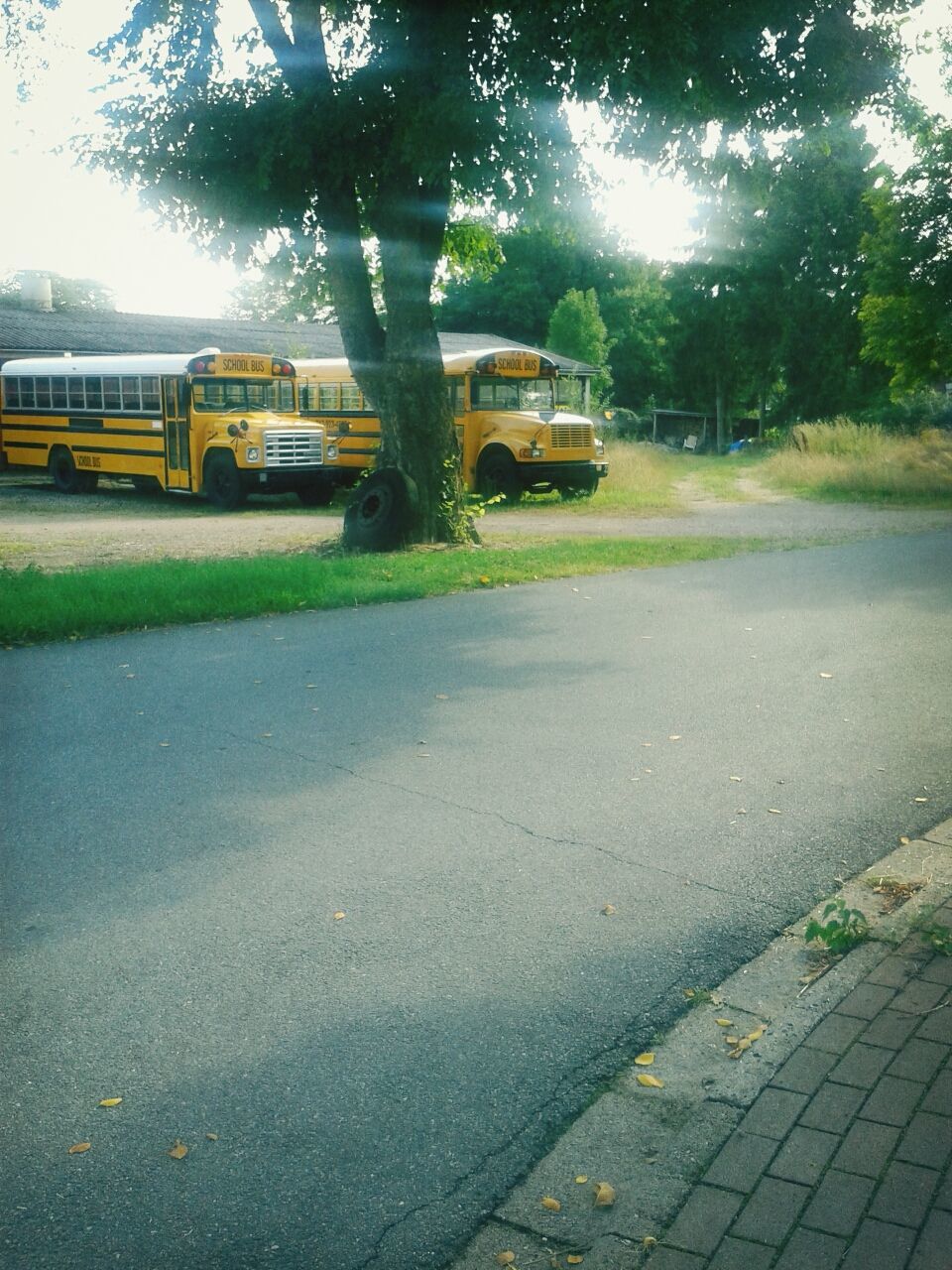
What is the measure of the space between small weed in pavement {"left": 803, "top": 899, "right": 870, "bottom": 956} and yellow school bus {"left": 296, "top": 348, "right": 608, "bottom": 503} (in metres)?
21.7

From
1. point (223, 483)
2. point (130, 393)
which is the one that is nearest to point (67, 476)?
point (130, 393)

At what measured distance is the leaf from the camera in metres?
2.91

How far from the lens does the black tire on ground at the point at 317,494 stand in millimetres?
26078

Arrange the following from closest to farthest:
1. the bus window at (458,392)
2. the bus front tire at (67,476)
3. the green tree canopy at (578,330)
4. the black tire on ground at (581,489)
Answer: the bus window at (458,392) → the black tire on ground at (581,489) → the bus front tire at (67,476) → the green tree canopy at (578,330)

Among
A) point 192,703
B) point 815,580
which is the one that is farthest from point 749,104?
point 192,703

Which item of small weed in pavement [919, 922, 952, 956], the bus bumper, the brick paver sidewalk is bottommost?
the brick paver sidewalk

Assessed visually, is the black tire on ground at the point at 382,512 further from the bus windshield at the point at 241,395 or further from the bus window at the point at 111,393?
the bus window at the point at 111,393

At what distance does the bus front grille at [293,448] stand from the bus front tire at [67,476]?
5781mm

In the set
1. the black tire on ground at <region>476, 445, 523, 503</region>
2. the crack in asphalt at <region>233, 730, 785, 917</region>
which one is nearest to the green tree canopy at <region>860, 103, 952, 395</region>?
the black tire on ground at <region>476, 445, 523, 503</region>

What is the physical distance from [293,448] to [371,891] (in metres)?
20.8

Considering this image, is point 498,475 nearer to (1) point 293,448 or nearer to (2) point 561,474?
(2) point 561,474

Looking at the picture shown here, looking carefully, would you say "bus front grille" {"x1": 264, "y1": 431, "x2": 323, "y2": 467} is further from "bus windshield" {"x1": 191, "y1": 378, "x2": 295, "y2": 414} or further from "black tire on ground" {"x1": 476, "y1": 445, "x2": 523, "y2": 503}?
"black tire on ground" {"x1": 476, "y1": 445, "x2": 523, "y2": 503}

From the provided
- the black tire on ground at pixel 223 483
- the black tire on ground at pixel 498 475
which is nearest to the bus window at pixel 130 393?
the black tire on ground at pixel 223 483

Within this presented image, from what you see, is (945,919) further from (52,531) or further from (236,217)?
(52,531)
